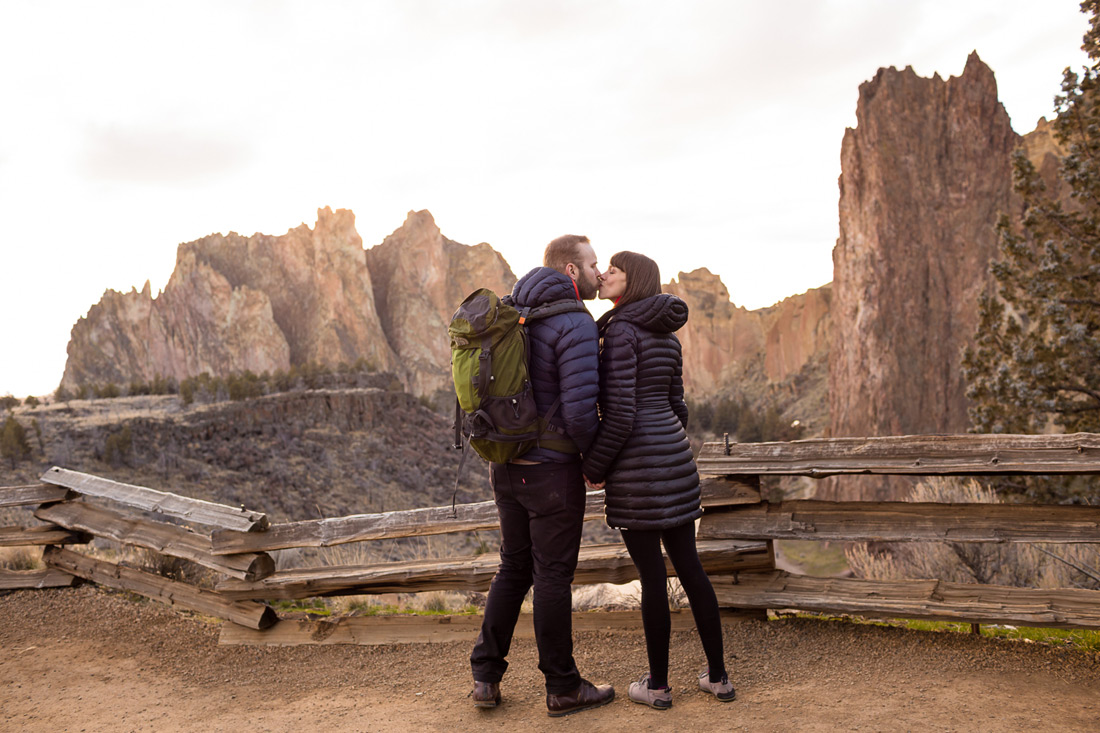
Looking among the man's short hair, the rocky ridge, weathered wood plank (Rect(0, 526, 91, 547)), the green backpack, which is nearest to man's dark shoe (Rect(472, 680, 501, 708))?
the green backpack

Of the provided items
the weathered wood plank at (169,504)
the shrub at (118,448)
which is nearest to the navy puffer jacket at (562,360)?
the weathered wood plank at (169,504)

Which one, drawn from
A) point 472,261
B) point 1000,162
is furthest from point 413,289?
point 1000,162

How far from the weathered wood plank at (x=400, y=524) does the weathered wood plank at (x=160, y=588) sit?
0.37 m

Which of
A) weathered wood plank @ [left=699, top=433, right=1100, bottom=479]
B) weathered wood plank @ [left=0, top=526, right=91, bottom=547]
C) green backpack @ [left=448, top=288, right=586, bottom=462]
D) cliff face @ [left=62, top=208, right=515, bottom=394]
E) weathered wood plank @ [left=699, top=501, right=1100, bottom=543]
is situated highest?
cliff face @ [left=62, top=208, right=515, bottom=394]

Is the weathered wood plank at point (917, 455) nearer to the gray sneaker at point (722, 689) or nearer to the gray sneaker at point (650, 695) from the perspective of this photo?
the gray sneaker at point (722, 689)

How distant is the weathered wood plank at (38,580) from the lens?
563 centimetres

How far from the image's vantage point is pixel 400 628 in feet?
14.5

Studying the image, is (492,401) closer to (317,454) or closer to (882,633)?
(882,633)

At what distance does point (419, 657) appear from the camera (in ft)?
13.7

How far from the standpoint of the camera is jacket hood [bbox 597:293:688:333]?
9.48 ft

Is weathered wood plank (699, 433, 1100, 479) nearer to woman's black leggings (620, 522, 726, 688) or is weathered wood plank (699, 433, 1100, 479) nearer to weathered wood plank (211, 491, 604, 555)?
weathered wood plank (211, 491, 604, 555)

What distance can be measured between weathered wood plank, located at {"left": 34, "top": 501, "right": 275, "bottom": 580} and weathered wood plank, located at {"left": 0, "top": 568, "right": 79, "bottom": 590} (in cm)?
39

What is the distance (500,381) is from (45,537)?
4.76 m

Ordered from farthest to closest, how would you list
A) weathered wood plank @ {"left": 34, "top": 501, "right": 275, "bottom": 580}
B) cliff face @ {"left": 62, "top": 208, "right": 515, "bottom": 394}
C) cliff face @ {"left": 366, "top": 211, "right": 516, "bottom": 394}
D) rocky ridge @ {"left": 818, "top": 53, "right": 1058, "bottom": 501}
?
cliff face @ {"left": 366, "top": 211, "right": 516, "bottom": 394}, cliff face @ {"left": 62, "top": 208, "right": 515, "bottom": 394}, rocky ridge @ {"left": 818, "top": 53, "right": 1058, "bottom": 501}, weathered wood plank @ {"left": 34, "top": 501, "right": 275, "bottom": 580}
